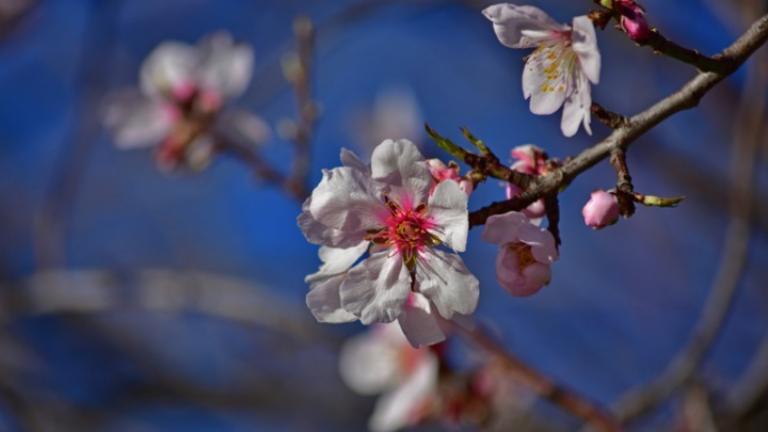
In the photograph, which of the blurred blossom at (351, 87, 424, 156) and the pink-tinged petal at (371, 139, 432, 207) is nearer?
the pink-tinged petal at (371, 139, 432, 207)

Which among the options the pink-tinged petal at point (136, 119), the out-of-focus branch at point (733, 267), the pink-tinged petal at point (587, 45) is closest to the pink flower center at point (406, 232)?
the pink-tinged petal at point (587, 45)

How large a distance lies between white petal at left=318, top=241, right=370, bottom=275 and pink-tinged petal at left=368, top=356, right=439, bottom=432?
3.21ft

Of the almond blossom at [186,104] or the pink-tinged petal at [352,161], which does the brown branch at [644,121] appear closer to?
the pink-tinged petal at [352,161]

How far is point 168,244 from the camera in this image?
570cm

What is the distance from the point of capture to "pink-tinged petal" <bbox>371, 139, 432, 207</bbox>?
2.79 feet

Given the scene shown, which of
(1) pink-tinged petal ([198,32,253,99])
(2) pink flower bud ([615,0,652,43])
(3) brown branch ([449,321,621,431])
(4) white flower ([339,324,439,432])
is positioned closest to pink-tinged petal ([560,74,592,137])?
(2) pink flower bud ([615,0,652,43])

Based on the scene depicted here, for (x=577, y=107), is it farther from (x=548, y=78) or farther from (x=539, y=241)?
(x=539, y=241)

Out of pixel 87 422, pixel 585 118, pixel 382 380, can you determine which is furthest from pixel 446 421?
pixel 87 422

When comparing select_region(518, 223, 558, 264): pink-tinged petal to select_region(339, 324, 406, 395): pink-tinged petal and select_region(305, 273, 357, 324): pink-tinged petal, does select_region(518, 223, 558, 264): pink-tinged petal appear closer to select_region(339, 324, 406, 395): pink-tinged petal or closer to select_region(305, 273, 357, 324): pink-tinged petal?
select_region(305, 273, 357, 324): pink-tinged petal

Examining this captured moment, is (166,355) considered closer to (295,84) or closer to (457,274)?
(295,84)

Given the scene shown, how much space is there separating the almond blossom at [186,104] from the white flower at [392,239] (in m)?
1.02

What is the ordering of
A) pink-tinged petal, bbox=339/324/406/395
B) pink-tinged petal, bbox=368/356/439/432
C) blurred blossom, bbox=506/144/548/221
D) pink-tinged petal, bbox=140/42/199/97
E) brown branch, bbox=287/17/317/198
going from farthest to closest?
1. pink-tinged petal, bbox=339/324/406/395
2. pink-tinged petal, bbox=140/42/199/97
3. pink-tinged petal, bbox=368/356/439/432
4. brown branch, bbox=287/17/317/198
5. blurred blossom, bbox=506/144/548/221

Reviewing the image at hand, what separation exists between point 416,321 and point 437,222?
0.12 metres

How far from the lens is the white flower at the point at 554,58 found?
0.87m
